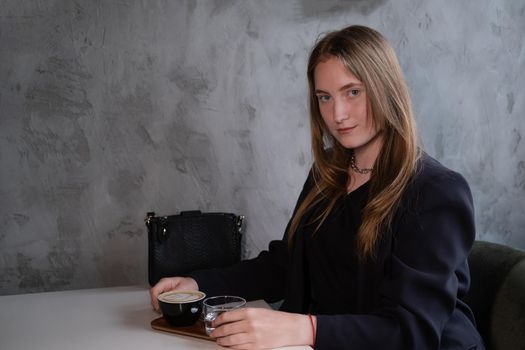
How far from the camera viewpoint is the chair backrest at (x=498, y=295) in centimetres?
120

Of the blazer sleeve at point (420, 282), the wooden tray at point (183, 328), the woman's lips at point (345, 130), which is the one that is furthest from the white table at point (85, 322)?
the woman's lips at point (345, 130)

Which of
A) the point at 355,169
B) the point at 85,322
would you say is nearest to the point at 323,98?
the point at 355,169

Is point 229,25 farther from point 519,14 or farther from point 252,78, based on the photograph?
point 519,14

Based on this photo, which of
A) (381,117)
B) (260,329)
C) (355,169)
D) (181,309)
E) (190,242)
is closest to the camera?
(260,329)

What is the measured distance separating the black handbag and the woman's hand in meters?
0.46

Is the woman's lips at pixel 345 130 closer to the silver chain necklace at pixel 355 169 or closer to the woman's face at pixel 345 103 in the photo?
the woman's face at pixel 345 103

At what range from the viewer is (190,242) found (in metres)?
1.50

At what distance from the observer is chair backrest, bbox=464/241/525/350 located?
3.94ft

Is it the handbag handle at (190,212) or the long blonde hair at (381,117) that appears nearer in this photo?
the long blonde hair at (381,117)

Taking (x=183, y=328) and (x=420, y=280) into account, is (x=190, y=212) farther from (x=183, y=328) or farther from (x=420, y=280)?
(x=420, y=280)

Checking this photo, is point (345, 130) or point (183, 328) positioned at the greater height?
point (345, 130)

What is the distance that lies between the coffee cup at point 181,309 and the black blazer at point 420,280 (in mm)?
248

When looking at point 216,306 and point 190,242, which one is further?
point 190,242

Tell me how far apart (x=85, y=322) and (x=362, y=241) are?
0.60 m
